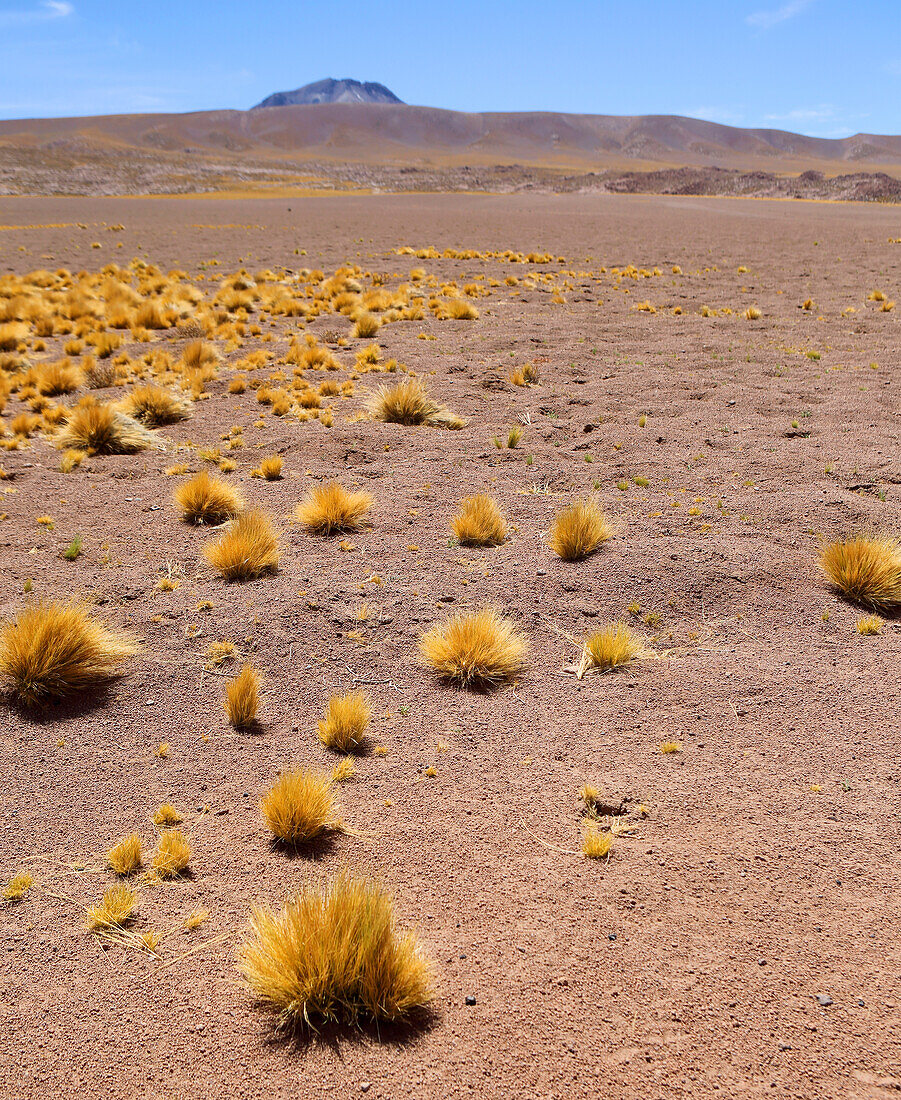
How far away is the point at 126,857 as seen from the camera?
294 centimetres

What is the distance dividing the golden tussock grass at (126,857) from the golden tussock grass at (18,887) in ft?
0.94

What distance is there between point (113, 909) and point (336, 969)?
0.95m

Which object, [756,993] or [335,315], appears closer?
[756,993]

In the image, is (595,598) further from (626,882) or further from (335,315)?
(335,315)

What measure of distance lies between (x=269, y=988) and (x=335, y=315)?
13635 mm

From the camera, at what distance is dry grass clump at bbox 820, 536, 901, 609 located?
4.84 metres

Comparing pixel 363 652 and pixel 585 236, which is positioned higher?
pixel 585 236

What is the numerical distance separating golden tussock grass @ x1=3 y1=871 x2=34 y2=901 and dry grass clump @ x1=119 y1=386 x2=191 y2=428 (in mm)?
6360

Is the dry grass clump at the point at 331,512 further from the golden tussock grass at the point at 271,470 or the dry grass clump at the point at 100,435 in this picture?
the dry grass clump at the point at 100,435

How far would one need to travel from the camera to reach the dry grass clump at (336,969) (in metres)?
2.34

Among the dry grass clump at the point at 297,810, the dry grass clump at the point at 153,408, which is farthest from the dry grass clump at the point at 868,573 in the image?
the dry grass clump at the point at 153,408

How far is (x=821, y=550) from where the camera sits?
5.41 meters

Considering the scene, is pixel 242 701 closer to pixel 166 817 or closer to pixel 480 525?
pixel 166 817

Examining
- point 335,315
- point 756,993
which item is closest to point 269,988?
point 756,993
